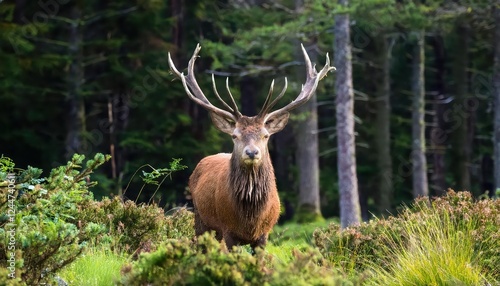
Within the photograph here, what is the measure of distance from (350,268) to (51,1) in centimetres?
1710

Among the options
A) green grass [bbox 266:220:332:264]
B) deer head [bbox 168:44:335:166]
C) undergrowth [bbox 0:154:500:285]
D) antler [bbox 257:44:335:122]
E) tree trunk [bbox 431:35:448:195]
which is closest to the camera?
undergrowth [bbox 0:154:500:285]

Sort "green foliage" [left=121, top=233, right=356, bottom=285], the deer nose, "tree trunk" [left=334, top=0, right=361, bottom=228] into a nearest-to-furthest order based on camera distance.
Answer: "green foliage" [left=121, top=233, right=356, bottom=285]
the deer nose
"tree trunk" [left=334, top=0, right=361, bottom=228]

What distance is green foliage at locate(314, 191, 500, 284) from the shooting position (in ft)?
22.3

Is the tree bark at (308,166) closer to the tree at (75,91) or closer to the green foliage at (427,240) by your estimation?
the tree at (75,91)

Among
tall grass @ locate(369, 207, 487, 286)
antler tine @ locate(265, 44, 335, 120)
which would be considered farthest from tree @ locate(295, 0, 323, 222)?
tall grass @ locate(369, 207, 487, 286)

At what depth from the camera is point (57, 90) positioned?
2305cm

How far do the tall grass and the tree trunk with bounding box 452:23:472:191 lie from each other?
799 inches

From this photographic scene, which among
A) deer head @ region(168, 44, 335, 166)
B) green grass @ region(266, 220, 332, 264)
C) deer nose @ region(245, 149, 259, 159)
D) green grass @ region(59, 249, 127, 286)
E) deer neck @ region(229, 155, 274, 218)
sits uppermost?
deer head @ region(168, 44, 335, 166)

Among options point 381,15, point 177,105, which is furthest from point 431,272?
point 177,105

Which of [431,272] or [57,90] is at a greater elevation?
[57,90]

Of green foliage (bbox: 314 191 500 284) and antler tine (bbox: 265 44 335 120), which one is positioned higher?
antler tine (bbox: 265 44 335 120)

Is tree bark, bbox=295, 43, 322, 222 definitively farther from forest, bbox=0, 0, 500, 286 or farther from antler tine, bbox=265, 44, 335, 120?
antler tine, bbox=265, 44, 335, 120

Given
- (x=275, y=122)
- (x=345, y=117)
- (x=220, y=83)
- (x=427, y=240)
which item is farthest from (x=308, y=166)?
(x=427, y=240)

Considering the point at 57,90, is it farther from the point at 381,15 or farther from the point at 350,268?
the point at 350,268
